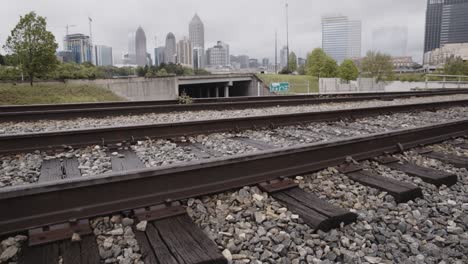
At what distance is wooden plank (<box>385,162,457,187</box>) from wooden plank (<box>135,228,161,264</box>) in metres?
3.01

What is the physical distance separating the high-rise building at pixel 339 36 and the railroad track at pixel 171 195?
16708cm

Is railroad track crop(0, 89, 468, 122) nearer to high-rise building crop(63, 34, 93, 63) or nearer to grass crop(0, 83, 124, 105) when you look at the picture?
grass crop(0, 83, 124, 105)

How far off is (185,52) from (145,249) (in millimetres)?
154081

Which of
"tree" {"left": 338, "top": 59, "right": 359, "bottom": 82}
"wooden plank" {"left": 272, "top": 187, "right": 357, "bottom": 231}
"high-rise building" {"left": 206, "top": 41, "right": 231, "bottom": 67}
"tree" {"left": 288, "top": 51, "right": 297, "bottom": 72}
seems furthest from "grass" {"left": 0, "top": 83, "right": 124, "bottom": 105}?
"high-rise building" {"left": 206, "top": 41, "right": 231, "bottom": 67}

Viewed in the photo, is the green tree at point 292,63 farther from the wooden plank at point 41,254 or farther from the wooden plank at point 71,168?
the wooden plank at point 41,254

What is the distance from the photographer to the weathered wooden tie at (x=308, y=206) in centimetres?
271

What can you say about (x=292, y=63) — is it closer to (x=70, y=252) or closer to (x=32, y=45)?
(x=32, y=45)

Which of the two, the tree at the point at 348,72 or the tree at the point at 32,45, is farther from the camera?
the tree at the point at 348,72

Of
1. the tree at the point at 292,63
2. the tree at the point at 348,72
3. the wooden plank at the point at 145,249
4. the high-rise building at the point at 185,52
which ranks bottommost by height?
the wooden plank at the point at 145,249

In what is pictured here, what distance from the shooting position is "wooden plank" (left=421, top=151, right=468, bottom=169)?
446 centimetres

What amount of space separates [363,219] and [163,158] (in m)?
2.80

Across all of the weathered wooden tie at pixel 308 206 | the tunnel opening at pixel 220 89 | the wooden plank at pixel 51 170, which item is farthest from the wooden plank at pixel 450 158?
the tunnel opening at pixel 220 89

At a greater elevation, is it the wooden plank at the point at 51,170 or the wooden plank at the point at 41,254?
the wooden plank at the point at 51,170

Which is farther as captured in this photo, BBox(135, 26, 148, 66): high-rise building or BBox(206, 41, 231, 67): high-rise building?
BBox(206, 41, 231, 67): high-rise building
